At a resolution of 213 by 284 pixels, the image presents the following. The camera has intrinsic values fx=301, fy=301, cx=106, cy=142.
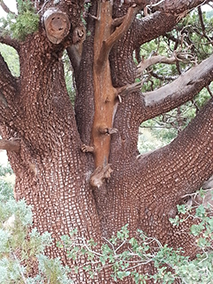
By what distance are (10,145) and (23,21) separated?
744mm

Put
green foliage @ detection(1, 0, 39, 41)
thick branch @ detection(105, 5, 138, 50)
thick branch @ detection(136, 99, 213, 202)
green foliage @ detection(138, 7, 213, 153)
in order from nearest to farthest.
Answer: green foliage @ detection(1, 0, 39, 41) → thick branch @ detection(105, 5, 138, 50) → thick branch @ detection(136, 99, 213, 202) → green foliage @ detection(138, 7, 213, 153)

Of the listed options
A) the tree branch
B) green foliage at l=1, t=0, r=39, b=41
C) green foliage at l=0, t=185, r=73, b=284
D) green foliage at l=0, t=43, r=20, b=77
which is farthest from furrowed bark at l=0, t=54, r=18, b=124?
green foliage at l=0, t=43, r=20, b=77

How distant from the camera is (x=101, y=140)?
202 centimetres

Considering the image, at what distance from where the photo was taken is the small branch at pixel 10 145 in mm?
1589

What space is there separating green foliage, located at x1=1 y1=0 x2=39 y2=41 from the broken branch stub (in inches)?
2.0

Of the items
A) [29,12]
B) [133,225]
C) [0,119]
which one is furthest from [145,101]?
[29,12]

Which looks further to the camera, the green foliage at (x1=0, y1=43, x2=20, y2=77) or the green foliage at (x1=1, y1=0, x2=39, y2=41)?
the green foliage at (x1=0, y1=43, x2=20, y2=77)

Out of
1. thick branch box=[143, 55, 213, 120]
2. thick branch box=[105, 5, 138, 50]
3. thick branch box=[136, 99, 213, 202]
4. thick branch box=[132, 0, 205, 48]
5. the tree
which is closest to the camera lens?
thick branch box=[105, 5, 138, 50]

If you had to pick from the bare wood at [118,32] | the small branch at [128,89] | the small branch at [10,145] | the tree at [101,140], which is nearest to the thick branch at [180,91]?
the tree at [101,140]

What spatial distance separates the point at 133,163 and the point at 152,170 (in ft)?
0.54

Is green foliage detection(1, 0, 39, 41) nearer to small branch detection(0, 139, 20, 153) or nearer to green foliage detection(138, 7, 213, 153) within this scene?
small branch detection(0, 139, 20, 153)

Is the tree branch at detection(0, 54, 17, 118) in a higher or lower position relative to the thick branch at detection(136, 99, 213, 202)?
higher

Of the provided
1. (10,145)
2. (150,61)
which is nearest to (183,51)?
(150,61)

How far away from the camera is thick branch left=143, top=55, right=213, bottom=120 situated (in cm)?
208
